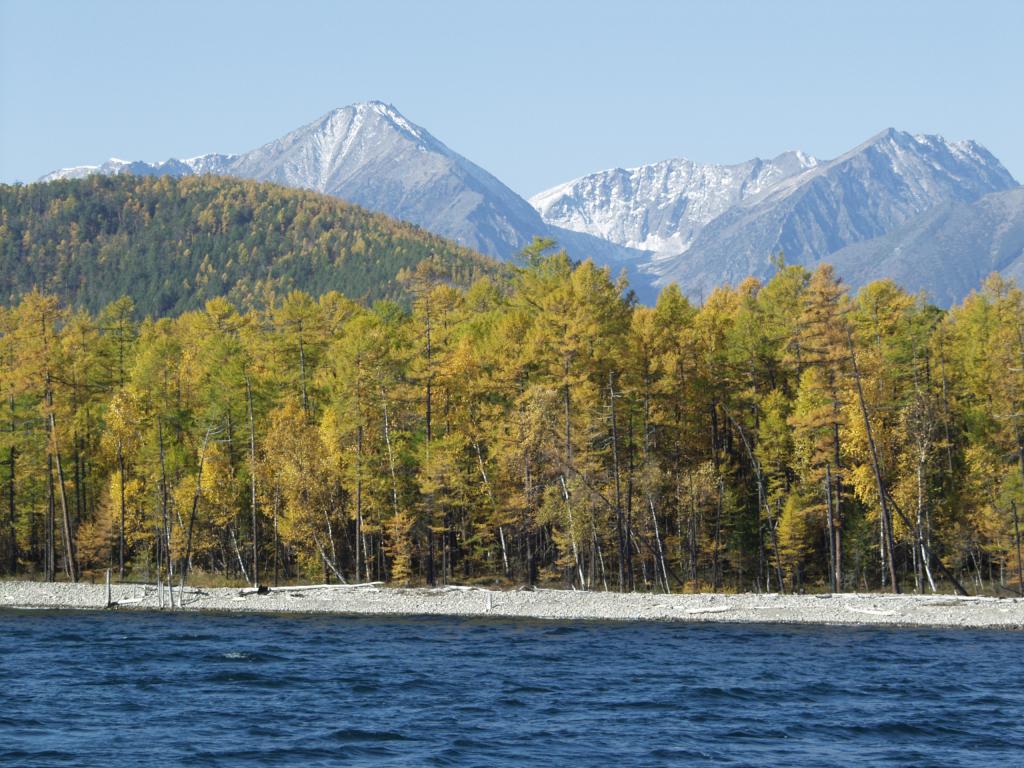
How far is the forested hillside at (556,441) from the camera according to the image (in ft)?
218

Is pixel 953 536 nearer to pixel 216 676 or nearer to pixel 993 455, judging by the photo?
pixel 993 455

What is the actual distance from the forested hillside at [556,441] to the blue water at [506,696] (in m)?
14.1

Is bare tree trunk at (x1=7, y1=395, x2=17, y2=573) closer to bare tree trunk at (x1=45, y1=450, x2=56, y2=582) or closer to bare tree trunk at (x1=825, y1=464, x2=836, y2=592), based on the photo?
bare tree trunk at (x1=45, y1=450, x2=56, y2=582)

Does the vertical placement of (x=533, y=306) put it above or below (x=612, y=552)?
above

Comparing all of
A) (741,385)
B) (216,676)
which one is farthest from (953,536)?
(216,676)

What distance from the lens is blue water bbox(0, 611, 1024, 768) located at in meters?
30.4

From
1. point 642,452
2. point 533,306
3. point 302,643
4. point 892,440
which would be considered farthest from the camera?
point 533,306

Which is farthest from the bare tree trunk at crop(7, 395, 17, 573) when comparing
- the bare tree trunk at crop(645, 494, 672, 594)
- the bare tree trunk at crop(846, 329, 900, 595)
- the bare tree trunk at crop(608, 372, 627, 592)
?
the bare tree trunk at crop(846, 329, 900, 595)

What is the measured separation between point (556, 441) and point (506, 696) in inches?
1170

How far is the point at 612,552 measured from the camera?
74.2 meters

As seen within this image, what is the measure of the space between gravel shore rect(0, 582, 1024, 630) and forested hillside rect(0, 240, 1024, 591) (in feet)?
12.9

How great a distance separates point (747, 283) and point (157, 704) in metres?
65.1

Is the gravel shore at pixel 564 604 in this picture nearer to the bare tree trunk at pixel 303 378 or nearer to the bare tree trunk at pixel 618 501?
the bare tree trunk at pixel 618 501

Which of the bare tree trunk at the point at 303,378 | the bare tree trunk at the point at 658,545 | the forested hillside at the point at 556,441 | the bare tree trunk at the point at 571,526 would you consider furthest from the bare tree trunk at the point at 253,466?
the bare tree trunk at the point at 658,545
